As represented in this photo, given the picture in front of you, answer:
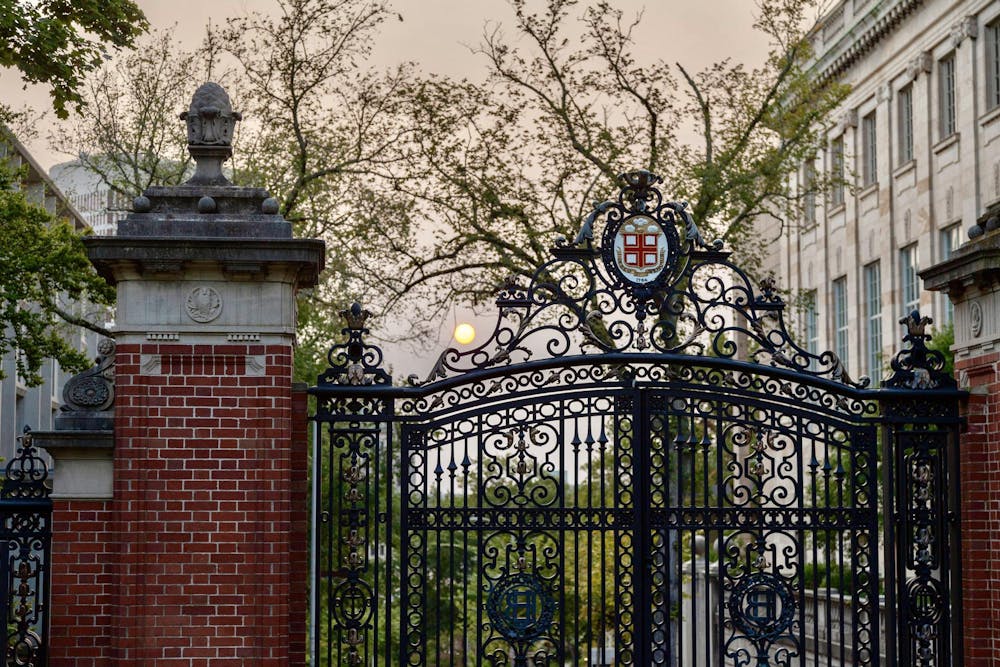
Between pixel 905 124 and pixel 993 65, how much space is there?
14.7ft

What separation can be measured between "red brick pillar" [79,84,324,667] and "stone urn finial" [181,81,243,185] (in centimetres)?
29

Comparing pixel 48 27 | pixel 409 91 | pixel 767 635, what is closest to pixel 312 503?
pixel 767 635

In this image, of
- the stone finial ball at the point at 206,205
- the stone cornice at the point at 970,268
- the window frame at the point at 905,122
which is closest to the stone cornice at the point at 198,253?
the stone finial ball at the point at 206,205

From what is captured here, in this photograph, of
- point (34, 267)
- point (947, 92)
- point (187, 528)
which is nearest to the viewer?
point (187, 528)

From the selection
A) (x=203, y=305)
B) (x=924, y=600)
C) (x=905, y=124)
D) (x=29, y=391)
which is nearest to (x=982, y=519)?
(x=924, y=600)

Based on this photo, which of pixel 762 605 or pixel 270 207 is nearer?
pixel 270 207

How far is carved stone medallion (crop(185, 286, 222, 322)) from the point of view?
373 inches

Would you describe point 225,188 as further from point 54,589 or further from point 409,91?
point 409,91

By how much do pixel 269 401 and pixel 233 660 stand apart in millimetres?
1604

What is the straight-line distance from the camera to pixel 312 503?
9.66 metres

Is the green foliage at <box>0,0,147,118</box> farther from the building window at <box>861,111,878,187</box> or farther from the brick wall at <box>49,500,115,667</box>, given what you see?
the building window at <box>861,111,878,187</box>

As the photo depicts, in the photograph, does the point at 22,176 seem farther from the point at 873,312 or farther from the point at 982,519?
the point at 873,312

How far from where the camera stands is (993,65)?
28.8m

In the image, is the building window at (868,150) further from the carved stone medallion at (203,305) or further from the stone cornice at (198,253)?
the carved stone medallion at (203,305)
